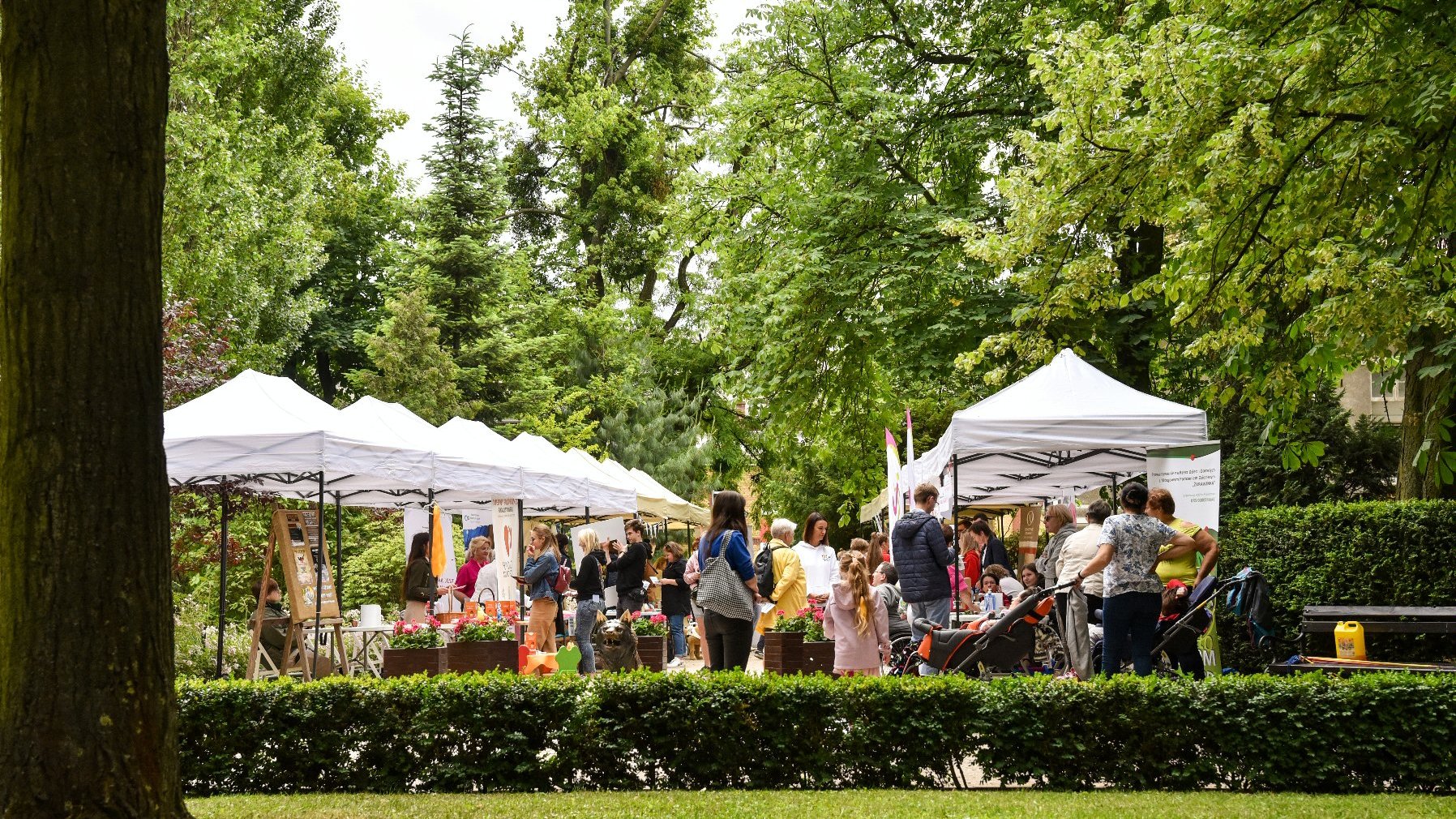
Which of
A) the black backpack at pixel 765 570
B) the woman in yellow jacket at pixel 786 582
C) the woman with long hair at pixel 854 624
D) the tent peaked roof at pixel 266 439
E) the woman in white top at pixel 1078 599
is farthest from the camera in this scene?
the black backpack at pixel 765 570

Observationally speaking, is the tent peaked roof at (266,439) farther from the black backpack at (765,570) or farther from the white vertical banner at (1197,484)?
the white vertical banner at (1197,484)

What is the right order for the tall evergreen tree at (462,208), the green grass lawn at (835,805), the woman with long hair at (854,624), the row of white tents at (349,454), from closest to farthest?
the green grass lawn at (835,805)
the woman with long hair at (854,624)
the row of white tents at (349,454)
the tall evergreen tree at (462,208)

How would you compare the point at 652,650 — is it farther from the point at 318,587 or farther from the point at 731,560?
the point at 731,560

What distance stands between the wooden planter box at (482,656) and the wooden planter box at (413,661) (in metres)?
0.34

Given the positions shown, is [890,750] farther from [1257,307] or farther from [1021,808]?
[1257,307]

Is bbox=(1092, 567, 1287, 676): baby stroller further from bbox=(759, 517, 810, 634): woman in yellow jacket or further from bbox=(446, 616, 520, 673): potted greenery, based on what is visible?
bbox=(446, 616, 520, 673): potted greenery

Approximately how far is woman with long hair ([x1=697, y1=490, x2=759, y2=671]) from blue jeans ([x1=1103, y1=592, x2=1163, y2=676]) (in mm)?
2773

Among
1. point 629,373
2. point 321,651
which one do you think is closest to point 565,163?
point 629,373

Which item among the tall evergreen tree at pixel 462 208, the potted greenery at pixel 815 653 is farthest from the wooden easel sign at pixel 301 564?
the tall evergreen tree at pixel 462 208

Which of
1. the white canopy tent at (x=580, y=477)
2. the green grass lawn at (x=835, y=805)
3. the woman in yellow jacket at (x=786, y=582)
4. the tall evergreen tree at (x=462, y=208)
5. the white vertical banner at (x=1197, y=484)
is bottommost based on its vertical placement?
the green grass lawn at (x=835, y=805)

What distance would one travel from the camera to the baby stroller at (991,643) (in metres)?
11.0

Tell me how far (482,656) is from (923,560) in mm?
4530

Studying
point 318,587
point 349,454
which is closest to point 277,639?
point 318,587

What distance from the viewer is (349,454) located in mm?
12219
